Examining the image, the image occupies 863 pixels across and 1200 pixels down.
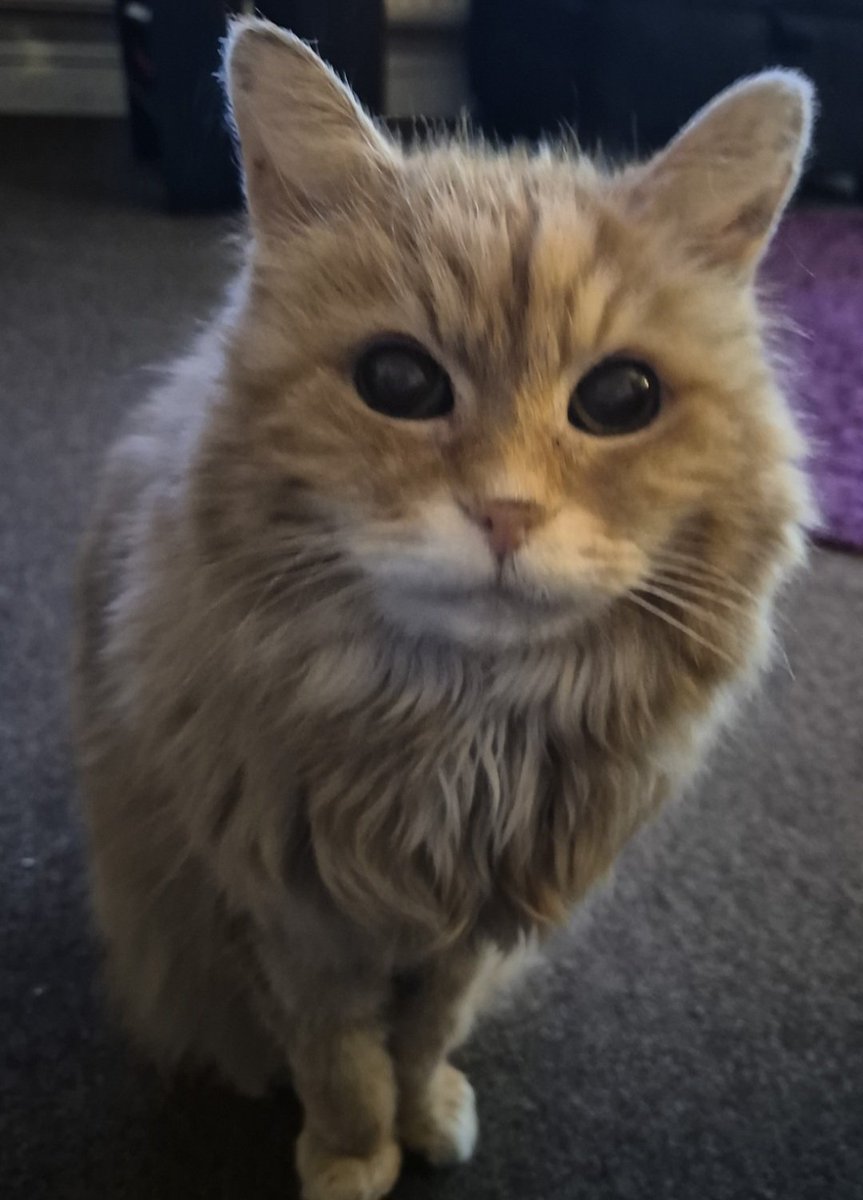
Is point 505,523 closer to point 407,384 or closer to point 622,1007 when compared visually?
point 407,384

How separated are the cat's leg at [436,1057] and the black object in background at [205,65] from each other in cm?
226

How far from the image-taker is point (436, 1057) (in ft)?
3.75

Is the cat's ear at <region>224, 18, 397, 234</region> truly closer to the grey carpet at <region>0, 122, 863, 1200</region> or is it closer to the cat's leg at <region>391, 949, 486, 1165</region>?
the cat's leg at <region>391, 949, 486, 1165</region>

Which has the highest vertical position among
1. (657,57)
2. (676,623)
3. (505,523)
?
(505,523)

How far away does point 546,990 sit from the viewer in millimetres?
1362

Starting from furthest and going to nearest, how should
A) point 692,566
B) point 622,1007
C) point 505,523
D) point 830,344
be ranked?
point 830,344, point 622,1007, point 692,566, point 505,523

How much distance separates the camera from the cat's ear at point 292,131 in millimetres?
814

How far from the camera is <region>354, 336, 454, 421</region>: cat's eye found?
0.80m

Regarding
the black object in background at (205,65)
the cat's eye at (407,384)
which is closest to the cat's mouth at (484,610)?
the cat's eye at (407,384)

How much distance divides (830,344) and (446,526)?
2.10 m

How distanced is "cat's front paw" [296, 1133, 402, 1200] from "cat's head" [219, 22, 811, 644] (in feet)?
2.02

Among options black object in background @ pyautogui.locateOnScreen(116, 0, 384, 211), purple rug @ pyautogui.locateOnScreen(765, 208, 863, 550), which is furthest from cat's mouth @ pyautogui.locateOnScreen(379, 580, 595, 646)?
black object in background @ pyautogui.locateOnScreen(116, 0, 384, 211)

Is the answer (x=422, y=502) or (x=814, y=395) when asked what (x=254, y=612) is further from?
(x=814, y=395)

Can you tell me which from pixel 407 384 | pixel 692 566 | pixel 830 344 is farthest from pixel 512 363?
pixel 830 344
